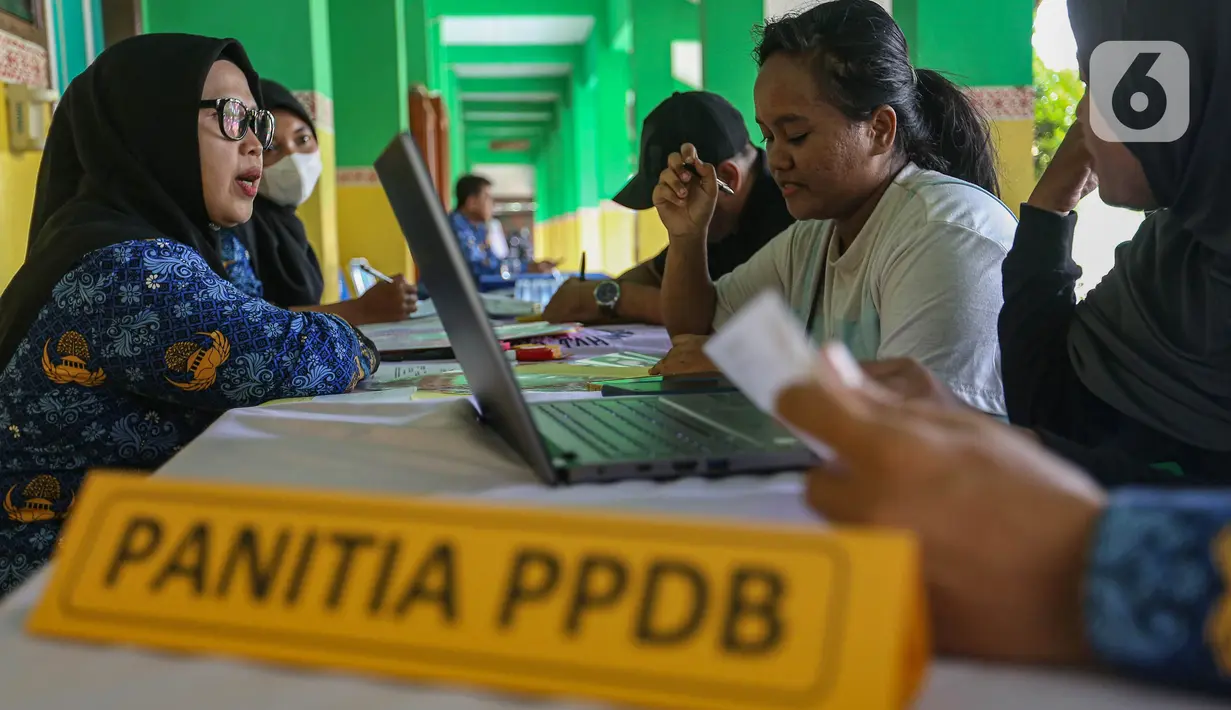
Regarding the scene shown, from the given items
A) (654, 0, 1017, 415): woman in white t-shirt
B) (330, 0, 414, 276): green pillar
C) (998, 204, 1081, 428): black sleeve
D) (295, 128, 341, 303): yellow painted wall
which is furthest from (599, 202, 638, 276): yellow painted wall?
(998, 204, 1081, 428): black sleeve

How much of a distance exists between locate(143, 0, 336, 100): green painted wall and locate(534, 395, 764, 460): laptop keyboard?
4.01 meters

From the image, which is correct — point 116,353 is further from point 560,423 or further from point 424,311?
point 424,311

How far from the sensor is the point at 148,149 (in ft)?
4.48

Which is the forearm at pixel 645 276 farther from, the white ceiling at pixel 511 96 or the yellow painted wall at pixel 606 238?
the white ceiling at pixel 511 96

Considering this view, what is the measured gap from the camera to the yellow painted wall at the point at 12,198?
2516mm

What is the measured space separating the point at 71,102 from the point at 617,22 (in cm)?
875

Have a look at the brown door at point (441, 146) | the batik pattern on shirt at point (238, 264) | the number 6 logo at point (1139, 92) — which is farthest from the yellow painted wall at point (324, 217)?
the number 6 logo at point (1139, 92)

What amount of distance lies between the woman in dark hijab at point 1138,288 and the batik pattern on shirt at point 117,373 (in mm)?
878

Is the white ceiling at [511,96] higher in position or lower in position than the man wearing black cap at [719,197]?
higher

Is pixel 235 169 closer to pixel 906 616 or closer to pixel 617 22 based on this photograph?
pixel 906 616

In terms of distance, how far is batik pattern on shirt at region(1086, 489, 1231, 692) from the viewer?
354 millimetres

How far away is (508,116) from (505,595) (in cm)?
1882

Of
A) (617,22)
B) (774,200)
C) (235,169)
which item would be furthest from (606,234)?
(235,169)

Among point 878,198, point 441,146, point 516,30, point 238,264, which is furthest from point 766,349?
point 516,30
